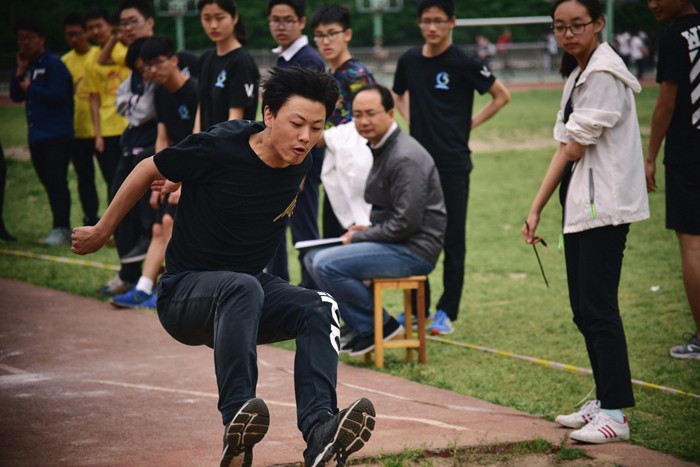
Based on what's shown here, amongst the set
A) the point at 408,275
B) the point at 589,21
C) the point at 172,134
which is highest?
the point at 589,21

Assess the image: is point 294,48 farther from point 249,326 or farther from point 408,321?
point 249,326

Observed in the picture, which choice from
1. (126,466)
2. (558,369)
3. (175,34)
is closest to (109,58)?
(558,369)

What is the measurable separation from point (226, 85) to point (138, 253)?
6.91 feet

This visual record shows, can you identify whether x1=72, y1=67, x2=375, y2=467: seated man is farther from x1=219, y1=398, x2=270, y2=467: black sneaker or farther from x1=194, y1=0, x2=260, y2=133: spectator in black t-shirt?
x1=194, y1=0, x2=260, y2=133: spectator in black t-shirt

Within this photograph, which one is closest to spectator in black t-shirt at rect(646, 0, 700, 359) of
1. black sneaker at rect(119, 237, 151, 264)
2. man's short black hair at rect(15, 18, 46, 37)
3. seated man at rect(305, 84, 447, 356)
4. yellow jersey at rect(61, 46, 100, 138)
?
seated man at rect(305, 84, 447, 356)

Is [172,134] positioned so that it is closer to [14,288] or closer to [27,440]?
[14,288]

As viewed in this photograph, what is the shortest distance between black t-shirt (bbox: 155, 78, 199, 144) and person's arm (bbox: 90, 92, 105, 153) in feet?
8.28

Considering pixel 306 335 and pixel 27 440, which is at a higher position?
pixel 306 335

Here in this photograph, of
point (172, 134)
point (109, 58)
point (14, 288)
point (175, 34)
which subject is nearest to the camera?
point (172, 134)

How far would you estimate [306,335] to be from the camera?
14.5 feet

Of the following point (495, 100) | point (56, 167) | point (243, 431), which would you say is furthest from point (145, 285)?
point (243, 431)

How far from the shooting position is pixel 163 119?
333 inches

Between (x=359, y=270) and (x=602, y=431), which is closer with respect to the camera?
(x=602, y=431)

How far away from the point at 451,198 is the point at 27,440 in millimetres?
3892
